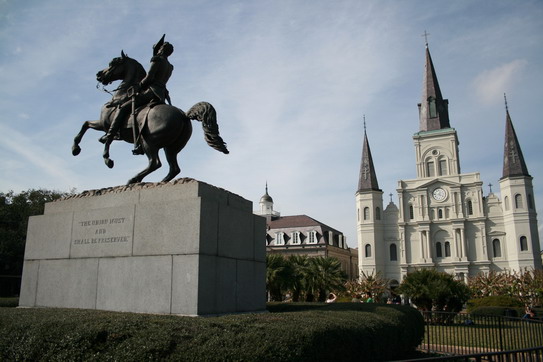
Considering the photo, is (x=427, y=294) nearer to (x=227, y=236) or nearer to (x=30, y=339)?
(x=227, y=236)

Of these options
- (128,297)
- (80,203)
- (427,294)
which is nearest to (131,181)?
(80,203)

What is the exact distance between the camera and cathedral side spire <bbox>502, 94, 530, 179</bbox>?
6316 cm

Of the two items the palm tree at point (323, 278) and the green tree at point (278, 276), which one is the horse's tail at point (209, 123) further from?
the palm tree at point (323, 278)

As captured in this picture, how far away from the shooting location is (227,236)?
7887 mm

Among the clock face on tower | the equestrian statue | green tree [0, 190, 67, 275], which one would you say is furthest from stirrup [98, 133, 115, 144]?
the clock face on tower

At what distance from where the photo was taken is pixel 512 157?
2530 inches

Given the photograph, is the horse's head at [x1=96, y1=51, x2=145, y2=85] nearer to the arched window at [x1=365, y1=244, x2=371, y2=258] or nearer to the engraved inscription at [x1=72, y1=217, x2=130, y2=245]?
the engraved inscription at [x1=72, y1=217, x2=130, y2=245]

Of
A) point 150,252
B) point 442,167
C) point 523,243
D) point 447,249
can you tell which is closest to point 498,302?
point 150,252

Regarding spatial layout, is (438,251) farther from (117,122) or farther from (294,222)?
(117,122)

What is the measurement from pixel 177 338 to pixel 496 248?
6673cm

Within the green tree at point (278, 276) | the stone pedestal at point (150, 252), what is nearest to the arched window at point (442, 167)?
the green tree at point (278, 276)

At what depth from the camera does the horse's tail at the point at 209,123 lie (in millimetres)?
8516

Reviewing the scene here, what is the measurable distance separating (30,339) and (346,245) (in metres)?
77.7

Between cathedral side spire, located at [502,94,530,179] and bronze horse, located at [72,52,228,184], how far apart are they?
64.4 m
